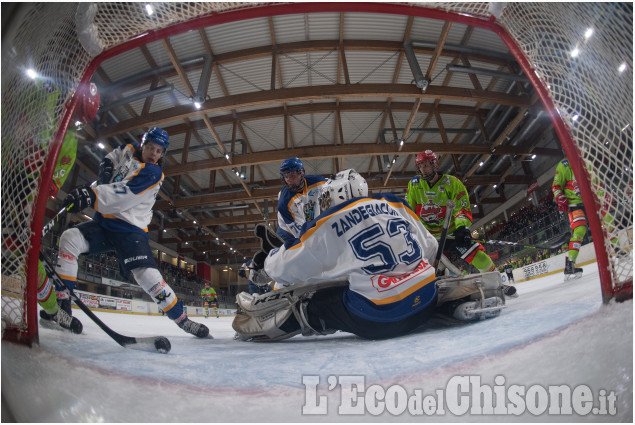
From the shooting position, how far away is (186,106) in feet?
5.21

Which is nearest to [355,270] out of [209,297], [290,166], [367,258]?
[367,258]

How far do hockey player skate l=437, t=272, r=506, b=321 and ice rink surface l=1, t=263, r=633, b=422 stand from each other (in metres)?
0.33

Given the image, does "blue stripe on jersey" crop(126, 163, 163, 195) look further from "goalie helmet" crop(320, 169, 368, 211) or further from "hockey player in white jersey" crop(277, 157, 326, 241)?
"goalie helmet" crop(320, 169, 368, 211)

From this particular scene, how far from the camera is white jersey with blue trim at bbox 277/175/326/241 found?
1.72m

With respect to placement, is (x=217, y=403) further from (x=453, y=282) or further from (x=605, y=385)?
(x=453, y=282)

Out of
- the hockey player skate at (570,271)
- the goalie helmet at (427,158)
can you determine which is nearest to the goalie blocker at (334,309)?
the hockey player skate at (570,271)

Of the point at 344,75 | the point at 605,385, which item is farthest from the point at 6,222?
the point at 344,75

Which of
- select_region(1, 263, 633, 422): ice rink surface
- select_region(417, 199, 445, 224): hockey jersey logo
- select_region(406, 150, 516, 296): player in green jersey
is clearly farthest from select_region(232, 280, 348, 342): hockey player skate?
select_region(417, 199, 445, 224): hockey jersey logo

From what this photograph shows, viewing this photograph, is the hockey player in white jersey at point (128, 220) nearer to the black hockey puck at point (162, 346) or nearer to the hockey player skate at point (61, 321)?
the hockey player skate at point (61, 321)

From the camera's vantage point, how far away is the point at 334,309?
138 cm

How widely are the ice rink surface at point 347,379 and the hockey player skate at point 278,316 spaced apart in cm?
47

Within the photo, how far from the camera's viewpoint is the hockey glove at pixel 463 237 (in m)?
2.05

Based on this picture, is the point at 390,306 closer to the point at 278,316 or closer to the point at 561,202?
the point at 278,316

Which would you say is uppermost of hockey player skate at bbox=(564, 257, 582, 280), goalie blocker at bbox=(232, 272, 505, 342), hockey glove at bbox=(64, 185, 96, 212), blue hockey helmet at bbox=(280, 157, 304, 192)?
blue hockey helmet at bbox=(280, 157, 304, 192)
